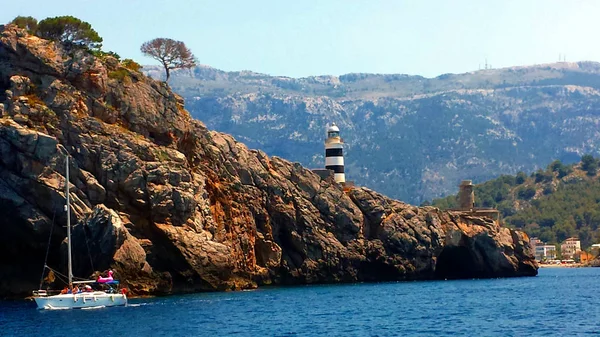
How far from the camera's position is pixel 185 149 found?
99.7 metres

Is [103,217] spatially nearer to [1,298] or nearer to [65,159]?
[65,159]

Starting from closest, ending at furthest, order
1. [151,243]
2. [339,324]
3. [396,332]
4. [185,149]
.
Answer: [396,332]
[339,324]
[151,243]
[185,149]

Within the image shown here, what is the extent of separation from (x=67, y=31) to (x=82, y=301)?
92.5 ft

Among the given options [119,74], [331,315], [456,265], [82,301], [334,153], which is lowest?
[331,315]

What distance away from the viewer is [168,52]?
Result: 114 metres

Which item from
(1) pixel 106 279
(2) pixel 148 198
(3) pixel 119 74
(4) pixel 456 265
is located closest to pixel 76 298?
(1) pixel 106 279

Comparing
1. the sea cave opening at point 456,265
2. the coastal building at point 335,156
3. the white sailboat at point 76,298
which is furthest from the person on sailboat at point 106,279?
the sea cave opening at point 456,265

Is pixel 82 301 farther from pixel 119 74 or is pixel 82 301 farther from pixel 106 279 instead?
pixel 119 74

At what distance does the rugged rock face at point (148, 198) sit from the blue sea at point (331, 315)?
14.1 ft

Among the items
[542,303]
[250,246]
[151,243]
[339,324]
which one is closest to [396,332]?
[339,324]

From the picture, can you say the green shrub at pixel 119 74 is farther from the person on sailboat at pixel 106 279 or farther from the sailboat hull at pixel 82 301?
the sailboat hull at pixel 82 301

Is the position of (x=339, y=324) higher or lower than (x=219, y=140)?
lower

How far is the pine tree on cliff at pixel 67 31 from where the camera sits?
96.9m

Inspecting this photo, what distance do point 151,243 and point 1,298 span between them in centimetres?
1294
